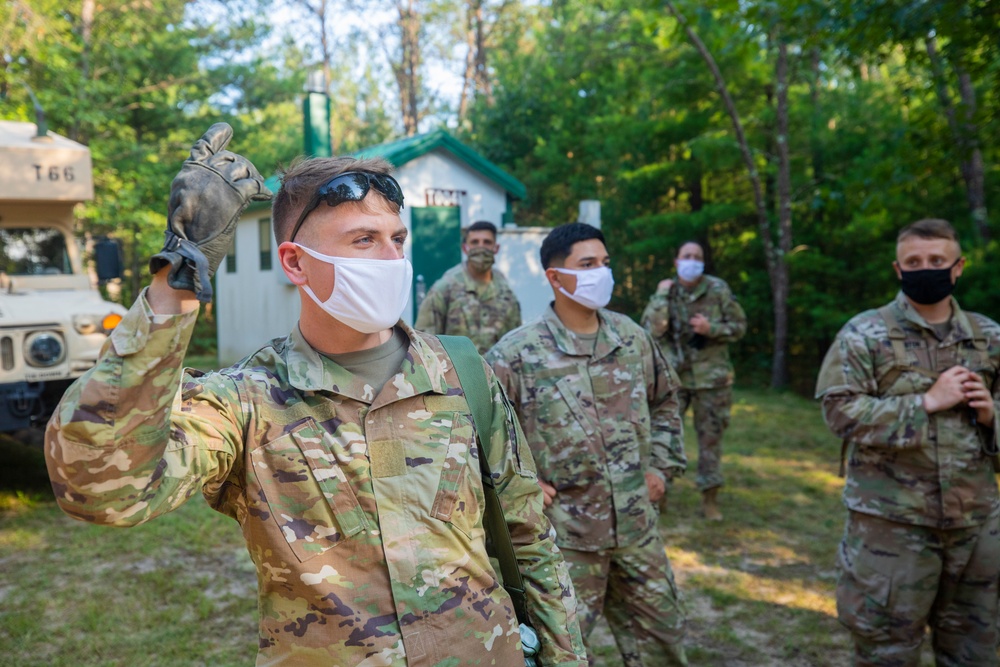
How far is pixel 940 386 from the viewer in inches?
123

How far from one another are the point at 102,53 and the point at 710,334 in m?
16.9

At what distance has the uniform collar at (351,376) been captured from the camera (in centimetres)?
171

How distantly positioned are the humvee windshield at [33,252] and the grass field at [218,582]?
2003 millimetres

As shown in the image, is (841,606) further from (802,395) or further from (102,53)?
(102,53)

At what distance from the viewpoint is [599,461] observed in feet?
10.4

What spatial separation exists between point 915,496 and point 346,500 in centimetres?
257

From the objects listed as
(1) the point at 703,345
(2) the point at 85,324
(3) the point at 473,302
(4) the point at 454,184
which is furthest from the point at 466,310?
(4) the point at 454,184

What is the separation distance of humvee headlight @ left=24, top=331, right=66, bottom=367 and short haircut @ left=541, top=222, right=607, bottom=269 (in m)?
4.52

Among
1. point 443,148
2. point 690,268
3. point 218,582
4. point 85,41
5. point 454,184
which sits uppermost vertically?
point 85,41

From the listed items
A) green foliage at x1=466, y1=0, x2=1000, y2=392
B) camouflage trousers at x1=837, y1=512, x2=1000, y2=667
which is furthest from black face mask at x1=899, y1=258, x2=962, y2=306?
green foliage at x1=466, y1=0, x2=1000, y2=392

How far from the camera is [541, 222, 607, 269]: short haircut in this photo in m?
3.60

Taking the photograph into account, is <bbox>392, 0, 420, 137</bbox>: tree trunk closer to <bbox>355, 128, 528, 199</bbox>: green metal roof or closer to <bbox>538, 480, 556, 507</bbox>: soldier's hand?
<bbox>355, 128, 528, 199</bbox>: green metal roof

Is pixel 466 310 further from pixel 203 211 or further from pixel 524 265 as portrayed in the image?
pixel 524 265

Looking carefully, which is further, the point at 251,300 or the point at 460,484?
the point at 251,300
